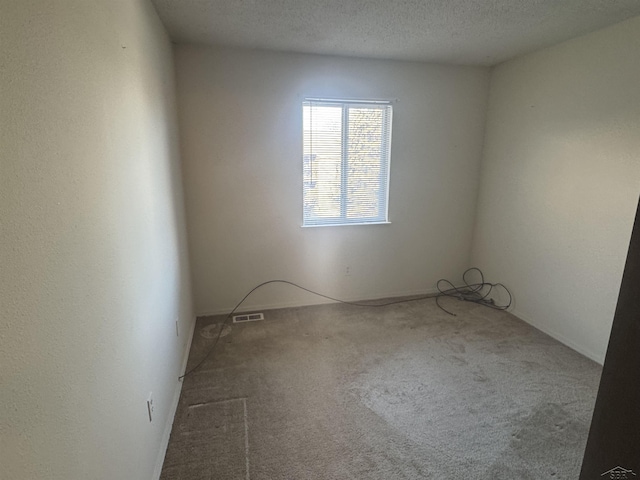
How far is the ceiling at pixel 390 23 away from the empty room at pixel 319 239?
0.03 m

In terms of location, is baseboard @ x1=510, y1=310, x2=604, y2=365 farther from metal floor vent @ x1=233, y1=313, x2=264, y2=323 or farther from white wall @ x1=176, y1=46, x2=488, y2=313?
metal floor vent @ x1=233, y1=313, x2=264, y2=323

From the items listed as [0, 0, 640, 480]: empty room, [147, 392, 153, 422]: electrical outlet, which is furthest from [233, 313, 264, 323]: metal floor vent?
[147, 392, 153, 422]: electrical outlet

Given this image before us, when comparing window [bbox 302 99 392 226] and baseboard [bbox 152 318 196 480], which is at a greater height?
window [bbox 302 99 392 226]

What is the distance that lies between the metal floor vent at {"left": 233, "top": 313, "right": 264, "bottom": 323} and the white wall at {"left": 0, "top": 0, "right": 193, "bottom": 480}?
148 centimetres

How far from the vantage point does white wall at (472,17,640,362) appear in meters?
2.53

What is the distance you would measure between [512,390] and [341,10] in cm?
285

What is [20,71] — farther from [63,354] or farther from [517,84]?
[517,84]

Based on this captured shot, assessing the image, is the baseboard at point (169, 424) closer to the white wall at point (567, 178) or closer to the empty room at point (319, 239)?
the empty room at point (319, 239)

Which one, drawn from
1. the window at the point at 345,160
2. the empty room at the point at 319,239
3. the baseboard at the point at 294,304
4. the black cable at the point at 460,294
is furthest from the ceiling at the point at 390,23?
the baseboard at the point at 294,304

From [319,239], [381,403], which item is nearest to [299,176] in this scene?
[319,239]

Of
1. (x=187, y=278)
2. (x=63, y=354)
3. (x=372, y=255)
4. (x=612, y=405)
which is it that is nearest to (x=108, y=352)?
(x=63, y=354)

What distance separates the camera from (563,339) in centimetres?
305

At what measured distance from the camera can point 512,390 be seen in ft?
7.86

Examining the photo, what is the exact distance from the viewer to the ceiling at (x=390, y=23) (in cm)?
217
